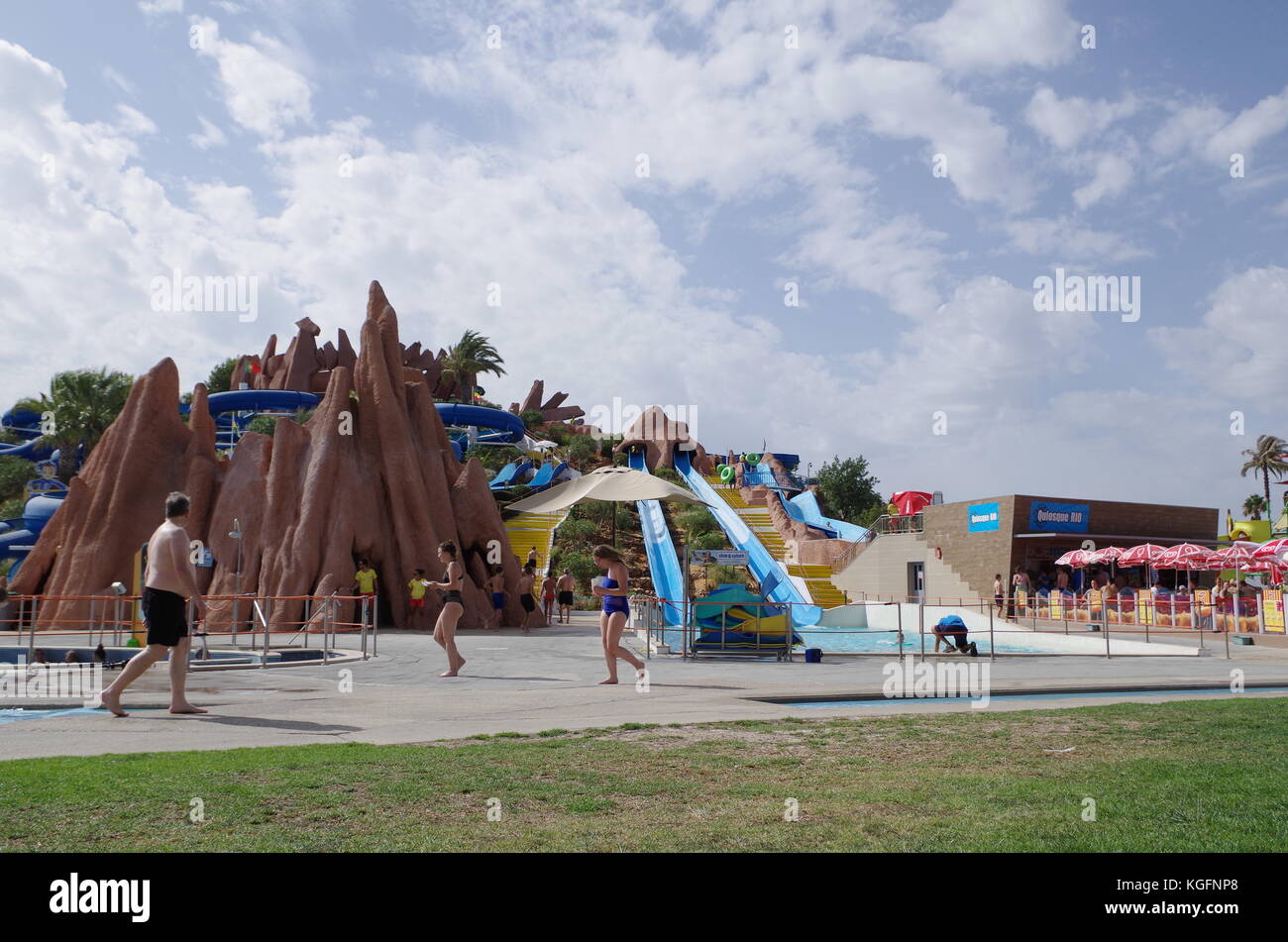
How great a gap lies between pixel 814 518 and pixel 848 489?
20556 millimetres

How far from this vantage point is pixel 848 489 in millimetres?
77875

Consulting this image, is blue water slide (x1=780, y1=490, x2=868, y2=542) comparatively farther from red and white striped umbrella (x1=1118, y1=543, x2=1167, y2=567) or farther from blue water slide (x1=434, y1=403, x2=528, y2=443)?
blue water slide (x1=434, y1=403, x2=528, y2=443)

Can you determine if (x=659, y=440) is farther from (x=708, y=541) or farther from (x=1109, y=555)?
(x=1109, y=555)

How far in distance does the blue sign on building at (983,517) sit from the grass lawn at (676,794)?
1393 inches

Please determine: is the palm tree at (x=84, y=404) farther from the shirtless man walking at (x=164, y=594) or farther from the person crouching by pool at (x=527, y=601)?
the shirtless man walking at (x=164, y=594)

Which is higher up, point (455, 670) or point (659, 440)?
point (659, 440)

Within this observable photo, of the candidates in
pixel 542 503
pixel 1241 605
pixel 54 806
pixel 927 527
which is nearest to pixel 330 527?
pixel 542 503

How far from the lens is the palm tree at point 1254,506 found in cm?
8431

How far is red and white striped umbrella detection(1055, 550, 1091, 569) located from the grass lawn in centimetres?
3264

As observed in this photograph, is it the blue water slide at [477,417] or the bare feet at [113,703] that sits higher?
the blue water slide at [477,417]

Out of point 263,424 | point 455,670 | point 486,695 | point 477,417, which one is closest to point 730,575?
point 477,417

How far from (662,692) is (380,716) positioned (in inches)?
159

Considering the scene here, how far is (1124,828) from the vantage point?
457 centimetres

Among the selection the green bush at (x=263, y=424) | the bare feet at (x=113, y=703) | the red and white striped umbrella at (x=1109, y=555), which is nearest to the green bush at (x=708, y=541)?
the red and white striped umbrella at (x=1109, y=555)
